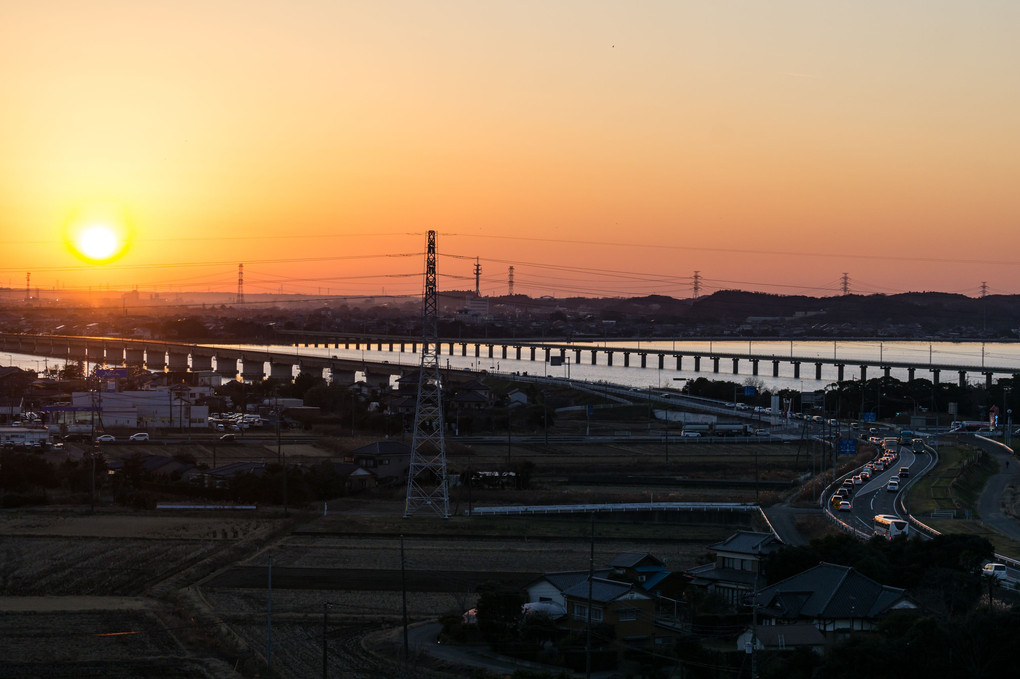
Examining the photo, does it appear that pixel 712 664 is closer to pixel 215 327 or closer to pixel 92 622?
pixel 92 622

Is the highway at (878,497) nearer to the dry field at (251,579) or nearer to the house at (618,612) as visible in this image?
the dry field at (251,579)

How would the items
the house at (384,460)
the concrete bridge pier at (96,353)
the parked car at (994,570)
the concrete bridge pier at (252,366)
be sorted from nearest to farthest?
the parked car at (994,570) → the house at (384,460) → the concrete bridge pier at (252,366) → the concrete bridge pier at (96,353)

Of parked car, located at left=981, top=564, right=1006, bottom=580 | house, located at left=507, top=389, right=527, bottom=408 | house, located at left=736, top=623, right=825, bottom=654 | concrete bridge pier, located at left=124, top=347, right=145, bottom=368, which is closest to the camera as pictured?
house, located at left=736, top=623, right=825, bottom=654

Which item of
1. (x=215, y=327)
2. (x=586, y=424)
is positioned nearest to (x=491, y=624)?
(x=586, y=424)

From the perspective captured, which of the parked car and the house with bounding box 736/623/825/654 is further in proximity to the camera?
the parked car

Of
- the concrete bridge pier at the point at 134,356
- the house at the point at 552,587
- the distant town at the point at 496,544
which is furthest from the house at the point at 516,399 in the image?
the concrete bridge pier at the point at 134,356

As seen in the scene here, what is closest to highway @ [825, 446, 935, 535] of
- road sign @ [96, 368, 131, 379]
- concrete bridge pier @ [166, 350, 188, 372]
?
road sign @ [96, 368, 131, 379]

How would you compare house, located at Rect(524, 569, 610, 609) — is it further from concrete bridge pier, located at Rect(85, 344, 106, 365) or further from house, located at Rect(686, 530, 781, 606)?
concrete bridge pier, located at Rect(85, 344, 106, 365)
